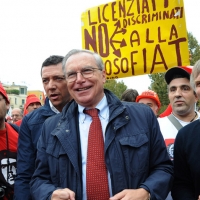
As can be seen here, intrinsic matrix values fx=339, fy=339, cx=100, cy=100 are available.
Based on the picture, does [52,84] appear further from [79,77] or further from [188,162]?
[188,162]

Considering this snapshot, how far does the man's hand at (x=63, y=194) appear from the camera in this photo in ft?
6.84

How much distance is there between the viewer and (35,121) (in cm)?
291

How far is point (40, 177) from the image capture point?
92.4 inches

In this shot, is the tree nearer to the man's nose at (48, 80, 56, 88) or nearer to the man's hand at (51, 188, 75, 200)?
the man's nose at (48, 80, 56, 88)

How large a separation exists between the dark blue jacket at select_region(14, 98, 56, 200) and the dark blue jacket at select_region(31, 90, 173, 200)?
0.38 metres

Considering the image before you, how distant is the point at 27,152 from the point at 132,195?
3.54 ft

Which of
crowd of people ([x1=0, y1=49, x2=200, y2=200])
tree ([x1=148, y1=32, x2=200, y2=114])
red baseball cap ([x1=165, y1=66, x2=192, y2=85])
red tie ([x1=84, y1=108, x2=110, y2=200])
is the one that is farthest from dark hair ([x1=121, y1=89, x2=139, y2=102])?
tree ([x1=148, y1=32, x2=200, y2=114])

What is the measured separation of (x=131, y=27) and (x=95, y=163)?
3088 mm

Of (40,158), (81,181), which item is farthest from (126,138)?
(40,158)

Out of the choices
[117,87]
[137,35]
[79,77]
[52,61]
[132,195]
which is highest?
[117,87]

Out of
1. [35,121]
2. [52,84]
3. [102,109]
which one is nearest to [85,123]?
[102,109]

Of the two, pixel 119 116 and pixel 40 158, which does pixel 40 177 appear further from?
pixel 119 116

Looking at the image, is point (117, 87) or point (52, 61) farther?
point (117, 87)

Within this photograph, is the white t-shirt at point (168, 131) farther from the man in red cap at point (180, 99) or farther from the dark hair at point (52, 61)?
the dark hair at point (52, 61)
